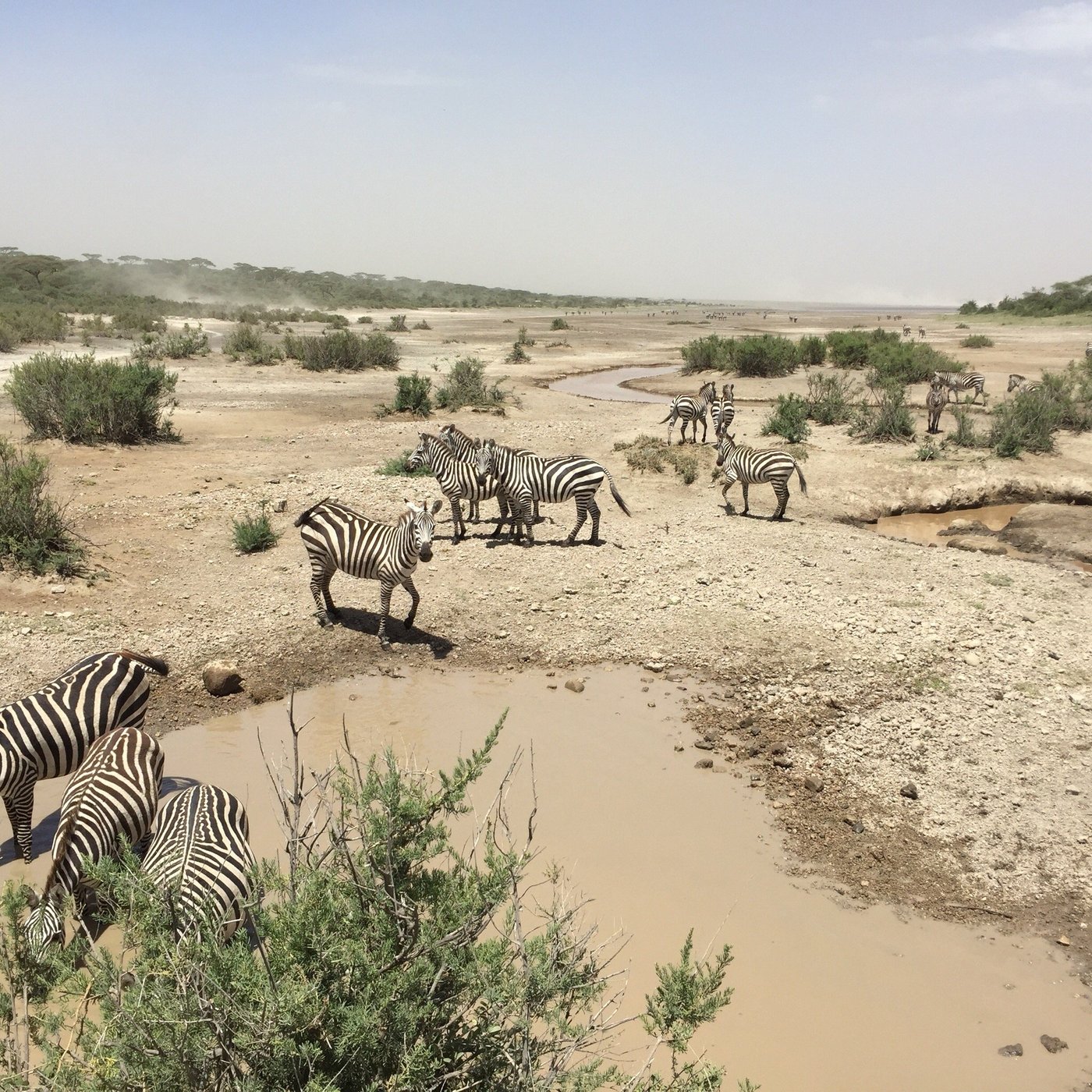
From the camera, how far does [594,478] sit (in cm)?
1123

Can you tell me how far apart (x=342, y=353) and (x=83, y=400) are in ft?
41.2

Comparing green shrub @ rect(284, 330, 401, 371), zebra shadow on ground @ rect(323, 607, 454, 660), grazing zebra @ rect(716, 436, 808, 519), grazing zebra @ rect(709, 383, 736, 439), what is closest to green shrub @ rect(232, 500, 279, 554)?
zebra shadow on ground @ rect(323, 607, 454, 660)

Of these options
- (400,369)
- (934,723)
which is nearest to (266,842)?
(934,723)

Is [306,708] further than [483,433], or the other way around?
[483,433]

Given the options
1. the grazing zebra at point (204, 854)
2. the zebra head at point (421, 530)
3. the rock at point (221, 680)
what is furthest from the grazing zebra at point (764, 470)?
the grazing zebra at point (204, 854)

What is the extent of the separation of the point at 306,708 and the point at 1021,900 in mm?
5853

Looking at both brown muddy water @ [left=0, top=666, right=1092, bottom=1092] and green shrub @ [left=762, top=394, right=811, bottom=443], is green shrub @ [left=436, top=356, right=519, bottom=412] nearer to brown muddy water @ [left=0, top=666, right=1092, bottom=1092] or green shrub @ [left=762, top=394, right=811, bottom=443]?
green shrub @ [left=762, top=394, right=811, bottom=443]

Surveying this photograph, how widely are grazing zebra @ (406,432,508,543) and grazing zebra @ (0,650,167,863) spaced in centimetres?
560

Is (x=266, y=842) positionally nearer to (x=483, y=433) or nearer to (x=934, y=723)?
(x=934, y=723)

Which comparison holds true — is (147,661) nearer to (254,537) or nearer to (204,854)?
(204,854)

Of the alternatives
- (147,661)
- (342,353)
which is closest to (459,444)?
(147,661)

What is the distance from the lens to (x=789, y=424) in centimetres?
1694

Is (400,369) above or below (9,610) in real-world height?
above

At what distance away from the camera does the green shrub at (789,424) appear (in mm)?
16656
